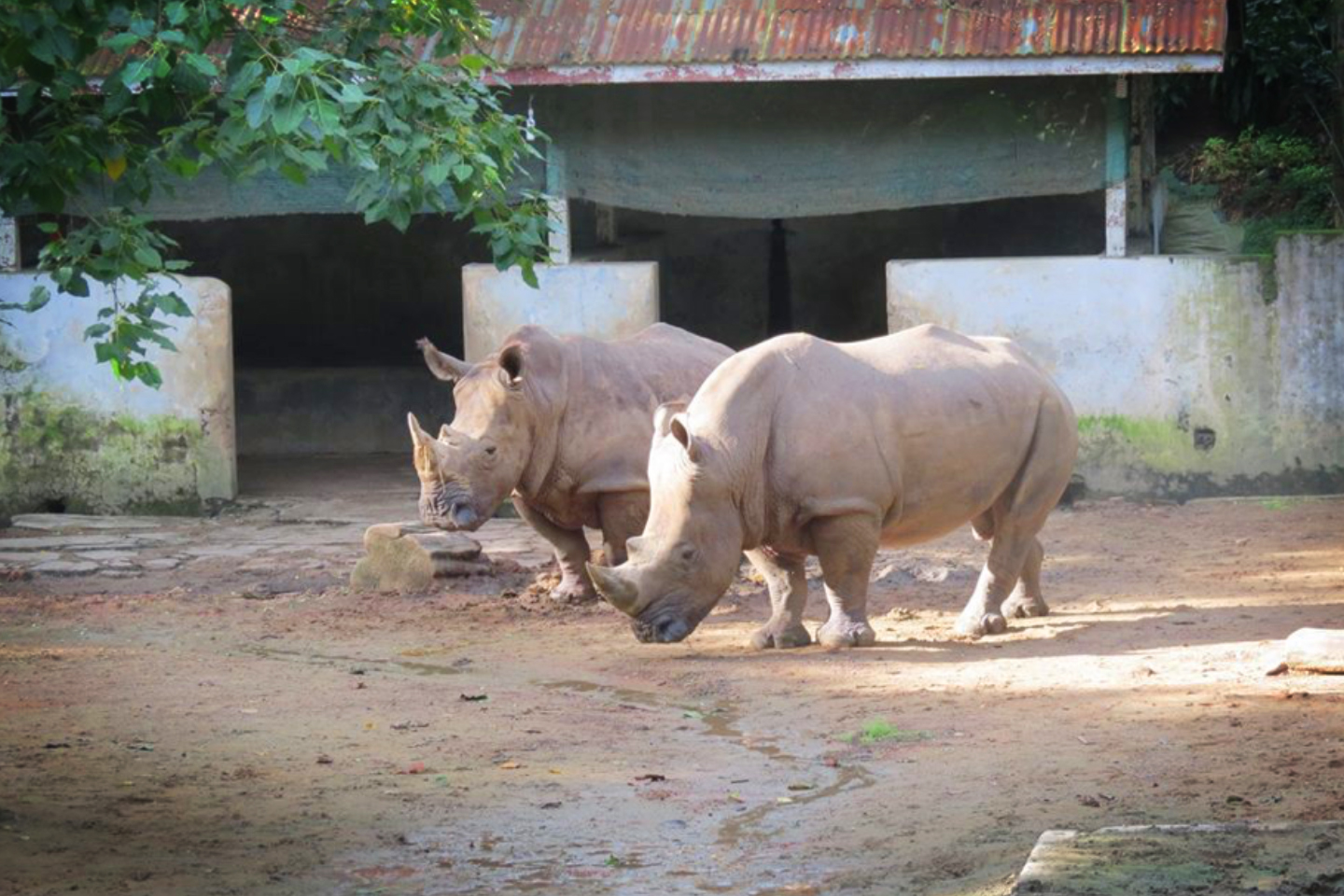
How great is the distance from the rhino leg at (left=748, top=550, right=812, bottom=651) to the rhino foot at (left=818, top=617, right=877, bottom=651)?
18cm

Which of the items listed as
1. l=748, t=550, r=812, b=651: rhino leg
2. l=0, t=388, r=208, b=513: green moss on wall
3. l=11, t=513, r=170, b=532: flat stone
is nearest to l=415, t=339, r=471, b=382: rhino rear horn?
l=748, t=550, r=812, b=651: rhino leg

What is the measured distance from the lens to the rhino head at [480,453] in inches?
431

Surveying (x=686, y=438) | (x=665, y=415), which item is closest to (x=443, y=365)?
(x=665, y=415)

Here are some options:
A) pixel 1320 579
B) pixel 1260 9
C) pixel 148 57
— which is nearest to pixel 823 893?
pixel 148 57

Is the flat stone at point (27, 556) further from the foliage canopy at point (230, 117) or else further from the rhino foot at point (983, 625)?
the foliage canopy at point (230, 117)

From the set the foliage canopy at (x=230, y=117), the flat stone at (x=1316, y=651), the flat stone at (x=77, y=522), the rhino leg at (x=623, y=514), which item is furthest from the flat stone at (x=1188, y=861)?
the flat stone at (x=77, y=522)

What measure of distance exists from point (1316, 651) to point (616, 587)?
9.90ft

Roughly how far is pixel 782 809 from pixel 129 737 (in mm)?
2782

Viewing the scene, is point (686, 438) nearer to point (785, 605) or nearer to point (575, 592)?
point (785, 605)

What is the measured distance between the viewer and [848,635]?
9812 millimetres

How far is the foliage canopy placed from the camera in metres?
6.05

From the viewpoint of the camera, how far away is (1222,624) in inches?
398

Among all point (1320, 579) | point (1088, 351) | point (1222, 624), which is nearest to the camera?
point (1222, 624)

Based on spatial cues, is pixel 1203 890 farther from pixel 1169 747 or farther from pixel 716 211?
pixel 716 211
